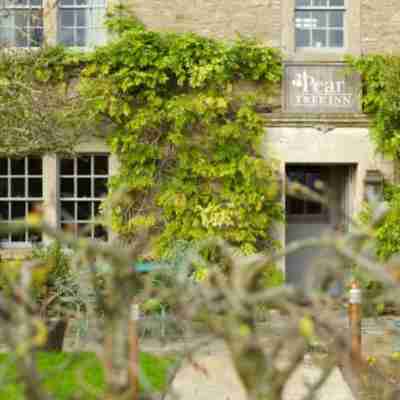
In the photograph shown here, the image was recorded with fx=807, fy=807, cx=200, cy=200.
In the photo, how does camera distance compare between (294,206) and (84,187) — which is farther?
(294,206)

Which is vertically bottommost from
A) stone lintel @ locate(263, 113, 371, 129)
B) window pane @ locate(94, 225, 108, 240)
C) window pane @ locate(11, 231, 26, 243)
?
window pane @ locate(11, 231, 26, 243)

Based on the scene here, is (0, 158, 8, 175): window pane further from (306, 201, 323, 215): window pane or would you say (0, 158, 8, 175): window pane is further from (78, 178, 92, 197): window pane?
(306, 201, 323, 215): window pane

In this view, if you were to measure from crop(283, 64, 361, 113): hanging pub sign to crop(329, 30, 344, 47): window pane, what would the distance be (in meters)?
0.53

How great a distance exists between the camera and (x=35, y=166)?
1180 cm

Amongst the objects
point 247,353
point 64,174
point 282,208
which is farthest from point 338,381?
point 64,174

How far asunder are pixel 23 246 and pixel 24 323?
9.80m

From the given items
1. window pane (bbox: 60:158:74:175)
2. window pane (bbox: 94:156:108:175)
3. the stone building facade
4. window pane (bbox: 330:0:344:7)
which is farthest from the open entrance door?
window pane (bbox: 60:158:74:175)

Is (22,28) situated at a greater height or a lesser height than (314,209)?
greater

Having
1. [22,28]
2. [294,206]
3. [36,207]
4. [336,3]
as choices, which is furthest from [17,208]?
[36,207]

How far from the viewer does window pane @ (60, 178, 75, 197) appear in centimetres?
1181

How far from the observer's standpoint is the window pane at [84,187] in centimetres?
1180

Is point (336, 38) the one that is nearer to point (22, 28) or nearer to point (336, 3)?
point (336, 3)

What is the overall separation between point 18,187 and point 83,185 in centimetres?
95

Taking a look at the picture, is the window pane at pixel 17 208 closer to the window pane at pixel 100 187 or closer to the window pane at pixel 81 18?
the window pane at pixel 100 187
